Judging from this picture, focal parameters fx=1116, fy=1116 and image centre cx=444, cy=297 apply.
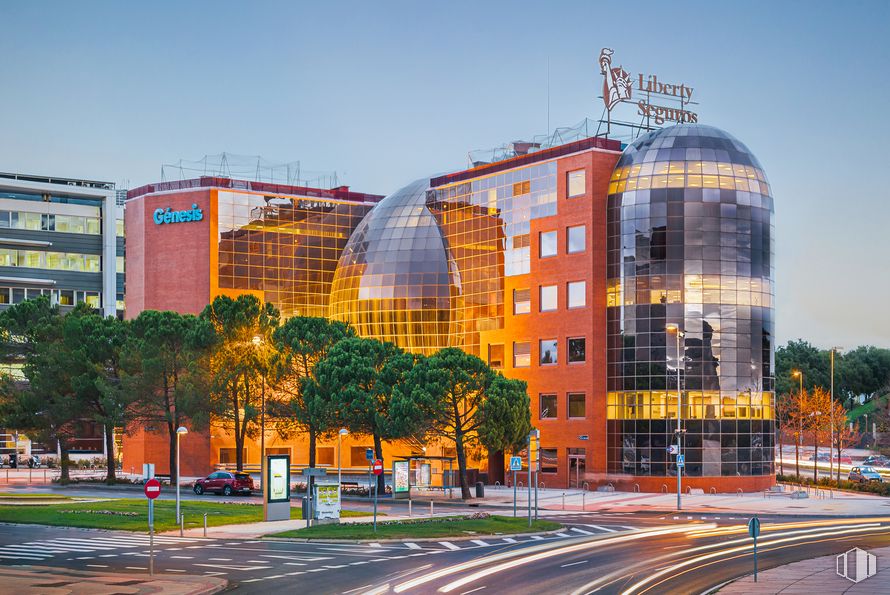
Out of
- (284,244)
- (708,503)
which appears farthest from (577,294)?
→ (284,244)

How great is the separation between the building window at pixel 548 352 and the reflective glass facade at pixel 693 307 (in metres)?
6.47

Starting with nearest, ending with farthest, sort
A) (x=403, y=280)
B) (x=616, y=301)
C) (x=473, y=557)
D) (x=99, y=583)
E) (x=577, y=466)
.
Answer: (x=99, y=583) → (x=473, y=557) → (x=577, y=466) → (x=616, y=301) → (x=403, y=280)

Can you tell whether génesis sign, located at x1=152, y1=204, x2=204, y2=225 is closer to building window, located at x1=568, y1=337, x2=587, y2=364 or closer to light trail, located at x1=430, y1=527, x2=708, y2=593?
building window, located at x1=568, y1=337, x2=587, y2=364

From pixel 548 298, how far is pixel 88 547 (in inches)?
2389

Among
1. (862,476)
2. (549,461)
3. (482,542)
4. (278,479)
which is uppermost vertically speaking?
(278,479)

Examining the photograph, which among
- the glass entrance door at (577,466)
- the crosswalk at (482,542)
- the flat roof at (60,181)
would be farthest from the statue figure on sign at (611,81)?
the flat roof at (60,181)

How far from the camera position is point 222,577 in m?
37.0

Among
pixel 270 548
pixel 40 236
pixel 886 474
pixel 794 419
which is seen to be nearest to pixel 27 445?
pixel 40 236

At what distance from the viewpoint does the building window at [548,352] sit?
10044cm

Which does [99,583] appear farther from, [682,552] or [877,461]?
[877,461]

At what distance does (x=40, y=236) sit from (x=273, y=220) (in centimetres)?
5688

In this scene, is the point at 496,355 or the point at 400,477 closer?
the point at 400,477

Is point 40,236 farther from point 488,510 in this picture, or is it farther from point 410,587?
point 410,587

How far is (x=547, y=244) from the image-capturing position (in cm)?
10181
